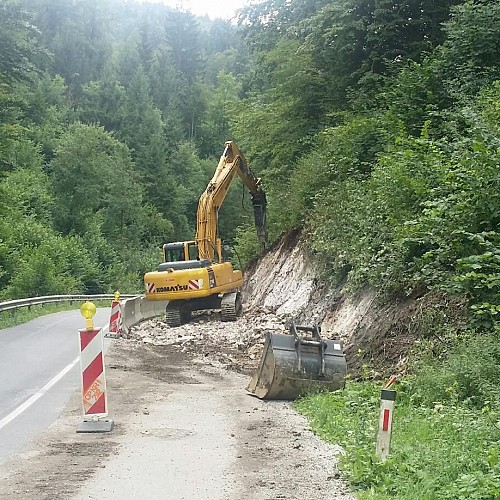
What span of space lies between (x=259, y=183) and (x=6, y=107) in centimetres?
1215

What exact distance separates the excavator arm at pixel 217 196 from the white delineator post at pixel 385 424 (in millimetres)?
16551

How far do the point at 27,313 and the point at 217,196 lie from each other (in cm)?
996

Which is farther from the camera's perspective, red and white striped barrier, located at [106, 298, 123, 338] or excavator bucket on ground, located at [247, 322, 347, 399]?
red and white striped barrier, located at [106, 298, 123, 338]

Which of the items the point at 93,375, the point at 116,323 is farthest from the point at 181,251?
the point at 93,375

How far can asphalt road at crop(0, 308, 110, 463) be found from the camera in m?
8.62

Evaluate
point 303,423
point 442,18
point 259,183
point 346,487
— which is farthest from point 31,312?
point 346,487

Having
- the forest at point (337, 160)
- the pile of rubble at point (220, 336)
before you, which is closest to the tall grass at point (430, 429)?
the forest at point (337, 160)

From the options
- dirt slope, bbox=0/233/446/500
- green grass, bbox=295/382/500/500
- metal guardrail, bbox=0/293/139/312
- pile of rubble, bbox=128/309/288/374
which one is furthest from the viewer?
metal guardrail, bbox=0/293/139/312

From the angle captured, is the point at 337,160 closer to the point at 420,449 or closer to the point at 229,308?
the point at 229,308

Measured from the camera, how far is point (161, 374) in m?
13.0

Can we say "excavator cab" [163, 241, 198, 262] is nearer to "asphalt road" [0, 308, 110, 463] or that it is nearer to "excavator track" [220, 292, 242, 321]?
"excavator track" [220, 292, 242, 321]

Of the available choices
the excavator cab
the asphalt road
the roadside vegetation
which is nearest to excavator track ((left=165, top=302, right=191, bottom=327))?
the excavator cab

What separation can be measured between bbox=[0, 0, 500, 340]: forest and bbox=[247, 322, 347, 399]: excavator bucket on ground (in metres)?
1.99

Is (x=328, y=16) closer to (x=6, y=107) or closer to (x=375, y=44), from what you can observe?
(x=375, y=44)
